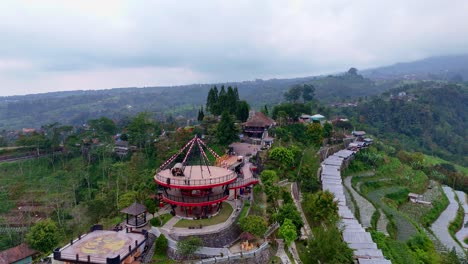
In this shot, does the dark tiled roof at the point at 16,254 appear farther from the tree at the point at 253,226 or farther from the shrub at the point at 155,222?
the tree at the point at 253,226

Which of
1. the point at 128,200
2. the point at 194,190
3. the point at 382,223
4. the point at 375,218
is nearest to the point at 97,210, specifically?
the point at 128,200

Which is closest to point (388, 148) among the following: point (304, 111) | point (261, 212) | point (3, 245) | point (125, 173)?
point (304, 111)

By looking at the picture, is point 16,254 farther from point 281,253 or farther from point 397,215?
point 397,215

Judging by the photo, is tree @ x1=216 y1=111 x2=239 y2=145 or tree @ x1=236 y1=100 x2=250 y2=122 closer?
tree @ x1=216 y1=111 x2=239 y2=145

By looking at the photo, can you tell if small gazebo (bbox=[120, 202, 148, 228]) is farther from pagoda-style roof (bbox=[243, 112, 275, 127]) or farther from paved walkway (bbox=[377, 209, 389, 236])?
pagoda-style roof (bbox=[243, 112, 275, 127])

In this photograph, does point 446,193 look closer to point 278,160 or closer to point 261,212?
point 278,160

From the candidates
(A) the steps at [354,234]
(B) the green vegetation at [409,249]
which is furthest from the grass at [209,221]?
(B) the green vegetation at [409,249]

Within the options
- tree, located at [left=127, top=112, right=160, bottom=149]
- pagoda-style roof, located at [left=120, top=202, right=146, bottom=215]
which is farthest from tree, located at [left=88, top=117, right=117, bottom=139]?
pagoda-style roof, located at [left=120, top=202, right=146, bottom=215]
